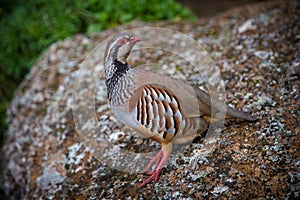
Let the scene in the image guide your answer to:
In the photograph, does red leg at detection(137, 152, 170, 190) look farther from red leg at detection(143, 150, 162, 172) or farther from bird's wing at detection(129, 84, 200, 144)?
bird's wing at detection(129, 84, 200, 144)

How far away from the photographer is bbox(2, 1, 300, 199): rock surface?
10.8 ft

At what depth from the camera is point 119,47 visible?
10.6 ft

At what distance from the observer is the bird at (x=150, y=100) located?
3.16 metres

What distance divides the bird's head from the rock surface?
1106 millimetres

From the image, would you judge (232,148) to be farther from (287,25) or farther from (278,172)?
(287,25)

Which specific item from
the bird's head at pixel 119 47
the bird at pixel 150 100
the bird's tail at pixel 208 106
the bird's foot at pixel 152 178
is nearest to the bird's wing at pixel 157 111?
the bird at pixel 150 100

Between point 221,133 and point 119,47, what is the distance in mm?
1307

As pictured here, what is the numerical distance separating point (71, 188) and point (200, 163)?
142 cm

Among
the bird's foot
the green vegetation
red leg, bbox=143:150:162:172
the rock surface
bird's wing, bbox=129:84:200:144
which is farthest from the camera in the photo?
the green vegetation

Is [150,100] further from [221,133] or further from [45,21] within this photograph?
[45,21]

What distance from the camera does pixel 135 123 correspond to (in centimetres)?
320

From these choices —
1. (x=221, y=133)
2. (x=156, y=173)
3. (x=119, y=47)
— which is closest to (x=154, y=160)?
(x=156, y=173)

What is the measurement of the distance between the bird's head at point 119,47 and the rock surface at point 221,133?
3.63 feet

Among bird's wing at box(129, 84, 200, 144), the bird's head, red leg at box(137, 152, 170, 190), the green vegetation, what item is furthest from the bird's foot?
the green vegetation
